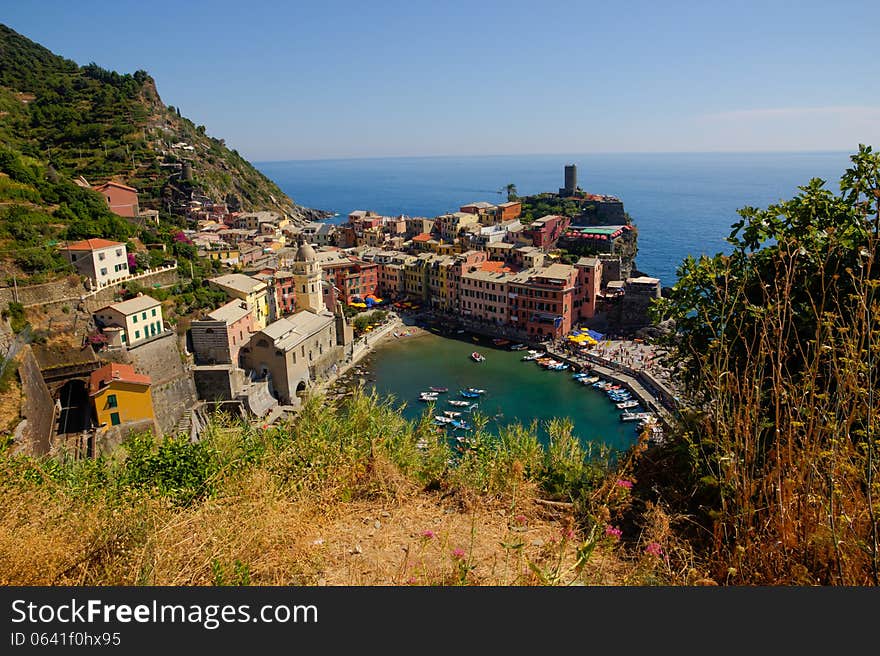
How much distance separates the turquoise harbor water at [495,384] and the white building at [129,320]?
28.0 feet

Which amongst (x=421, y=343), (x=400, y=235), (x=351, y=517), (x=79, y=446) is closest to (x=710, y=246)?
(x=400, y=235)

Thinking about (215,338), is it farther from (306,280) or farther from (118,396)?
(306,280)

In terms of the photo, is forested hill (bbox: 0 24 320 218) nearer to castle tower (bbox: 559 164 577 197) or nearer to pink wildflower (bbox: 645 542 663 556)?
castle tower (bbox: 559 164 577 197)

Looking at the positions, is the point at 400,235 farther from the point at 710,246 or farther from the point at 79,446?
the point at 79,446

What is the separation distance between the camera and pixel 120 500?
4.04m

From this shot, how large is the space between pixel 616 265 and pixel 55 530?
34.7 metres

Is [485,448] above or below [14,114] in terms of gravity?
below

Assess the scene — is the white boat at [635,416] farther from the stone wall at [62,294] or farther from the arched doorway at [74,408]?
the stone wall at [62,294]

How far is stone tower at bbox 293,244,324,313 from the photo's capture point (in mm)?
25391

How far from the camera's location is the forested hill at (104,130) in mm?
39750

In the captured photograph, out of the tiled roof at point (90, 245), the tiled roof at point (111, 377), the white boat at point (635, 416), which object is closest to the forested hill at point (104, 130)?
the tiled roof at point (90, 245)

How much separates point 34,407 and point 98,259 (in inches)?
271

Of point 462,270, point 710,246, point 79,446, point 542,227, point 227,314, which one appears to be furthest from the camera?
point 710,246

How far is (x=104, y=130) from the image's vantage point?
141ft
